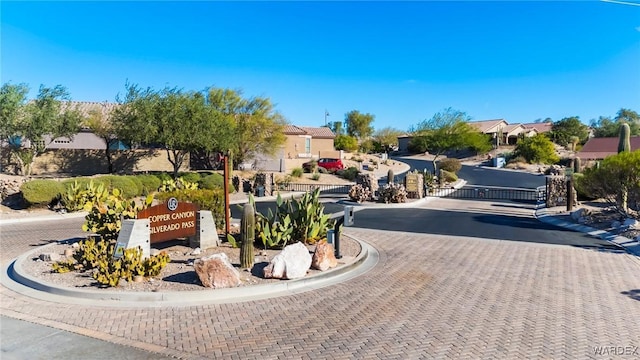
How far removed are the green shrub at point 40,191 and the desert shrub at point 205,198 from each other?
8.51 meters

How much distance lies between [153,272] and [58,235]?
6.85 metres

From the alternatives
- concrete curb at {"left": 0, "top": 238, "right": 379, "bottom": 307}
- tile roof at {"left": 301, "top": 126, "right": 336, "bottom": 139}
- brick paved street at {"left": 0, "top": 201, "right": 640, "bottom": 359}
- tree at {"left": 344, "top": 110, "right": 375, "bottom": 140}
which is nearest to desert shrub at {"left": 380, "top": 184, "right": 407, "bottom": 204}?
brick paved street at {"left": 0, "top": 201, "right": 640, "bottom": 359}

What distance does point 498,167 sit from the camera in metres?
56.6

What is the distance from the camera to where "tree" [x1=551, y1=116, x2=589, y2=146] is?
2813 inches

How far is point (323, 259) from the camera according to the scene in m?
9.27

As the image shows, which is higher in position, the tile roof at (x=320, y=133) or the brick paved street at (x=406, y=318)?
the tile roof at (x=320, y=133)

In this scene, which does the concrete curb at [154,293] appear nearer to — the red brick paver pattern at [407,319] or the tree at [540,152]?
the red brick paver pattern at [407,319]

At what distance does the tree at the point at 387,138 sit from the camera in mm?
87688

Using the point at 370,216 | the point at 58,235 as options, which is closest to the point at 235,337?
the point at 58,235

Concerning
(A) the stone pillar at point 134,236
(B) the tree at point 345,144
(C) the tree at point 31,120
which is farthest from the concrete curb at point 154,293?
(B) the tree at point 345,144

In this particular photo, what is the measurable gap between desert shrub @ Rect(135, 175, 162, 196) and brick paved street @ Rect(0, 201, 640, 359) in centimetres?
1556

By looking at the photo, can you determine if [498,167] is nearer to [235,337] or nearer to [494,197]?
[494,197]

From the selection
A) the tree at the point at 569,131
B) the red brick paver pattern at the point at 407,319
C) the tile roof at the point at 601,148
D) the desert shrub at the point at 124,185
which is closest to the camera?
the red brick paver pattern at the point at 407,319

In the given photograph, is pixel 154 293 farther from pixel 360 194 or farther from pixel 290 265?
pixel 360 194
